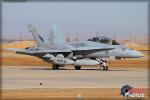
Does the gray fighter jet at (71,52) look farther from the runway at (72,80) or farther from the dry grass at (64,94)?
the dry grass at (64,94)

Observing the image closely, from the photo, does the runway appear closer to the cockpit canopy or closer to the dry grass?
the dry grass

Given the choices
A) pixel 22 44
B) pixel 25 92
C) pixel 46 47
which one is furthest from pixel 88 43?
pixel 22 44

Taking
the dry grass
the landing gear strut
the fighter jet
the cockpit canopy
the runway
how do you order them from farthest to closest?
the cockpit canopy, the fighter jet, the landing gear strut, the runway, the dry grass

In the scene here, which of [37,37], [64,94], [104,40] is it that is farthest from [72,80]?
[37,37]

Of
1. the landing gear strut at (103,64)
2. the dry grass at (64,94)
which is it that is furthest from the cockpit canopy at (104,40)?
the dry grass at (64,94)

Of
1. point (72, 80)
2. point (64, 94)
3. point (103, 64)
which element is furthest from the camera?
point (103, 64)

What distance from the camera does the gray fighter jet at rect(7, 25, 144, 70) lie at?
161 ft

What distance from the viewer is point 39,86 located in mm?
27797

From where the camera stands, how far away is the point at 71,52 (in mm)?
51406

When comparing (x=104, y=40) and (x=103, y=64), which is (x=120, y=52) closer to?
(x=103, y=64)

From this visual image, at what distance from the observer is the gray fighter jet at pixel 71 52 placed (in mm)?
49119

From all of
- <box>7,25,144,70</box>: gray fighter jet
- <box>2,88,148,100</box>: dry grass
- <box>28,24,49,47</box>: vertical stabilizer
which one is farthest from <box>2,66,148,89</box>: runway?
<box>28,24,49,47</box>: vertical stabilizer

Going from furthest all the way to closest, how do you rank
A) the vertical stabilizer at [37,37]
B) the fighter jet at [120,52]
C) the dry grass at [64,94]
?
the vertical stabilizer at [37,37], the fighter jet at [120,52], the dry grass at [64,94]

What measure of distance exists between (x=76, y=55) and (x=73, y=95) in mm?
28977
